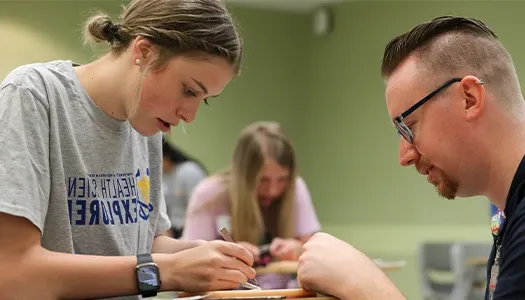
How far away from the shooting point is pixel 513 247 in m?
1.21

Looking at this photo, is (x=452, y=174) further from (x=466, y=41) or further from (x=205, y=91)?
(x=205, y=91)

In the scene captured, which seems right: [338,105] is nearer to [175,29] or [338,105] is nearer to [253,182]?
[253,182]

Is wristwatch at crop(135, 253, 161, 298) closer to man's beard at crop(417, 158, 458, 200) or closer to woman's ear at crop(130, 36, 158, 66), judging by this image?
woman's ear at crop(130, 36, 158, 66)

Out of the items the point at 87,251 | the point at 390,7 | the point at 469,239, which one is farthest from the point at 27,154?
the point at 390,7

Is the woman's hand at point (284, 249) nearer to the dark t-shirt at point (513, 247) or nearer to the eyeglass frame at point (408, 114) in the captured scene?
the eyeglass frame at point (408, 114)

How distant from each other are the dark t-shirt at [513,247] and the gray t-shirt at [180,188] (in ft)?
13.1

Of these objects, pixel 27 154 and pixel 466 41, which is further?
pixel 466 41

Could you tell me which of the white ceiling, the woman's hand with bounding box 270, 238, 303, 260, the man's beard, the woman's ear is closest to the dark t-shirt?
the man's beard

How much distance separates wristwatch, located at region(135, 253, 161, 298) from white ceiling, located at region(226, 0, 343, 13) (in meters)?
6.01

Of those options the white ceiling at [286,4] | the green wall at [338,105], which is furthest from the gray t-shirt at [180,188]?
the white ceiling at [286,4]

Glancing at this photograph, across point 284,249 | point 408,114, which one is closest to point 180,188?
point 284,249

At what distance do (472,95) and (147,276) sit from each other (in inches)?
27.3

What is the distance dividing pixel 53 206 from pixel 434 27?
0.84 m

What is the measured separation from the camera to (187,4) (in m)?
1.51
